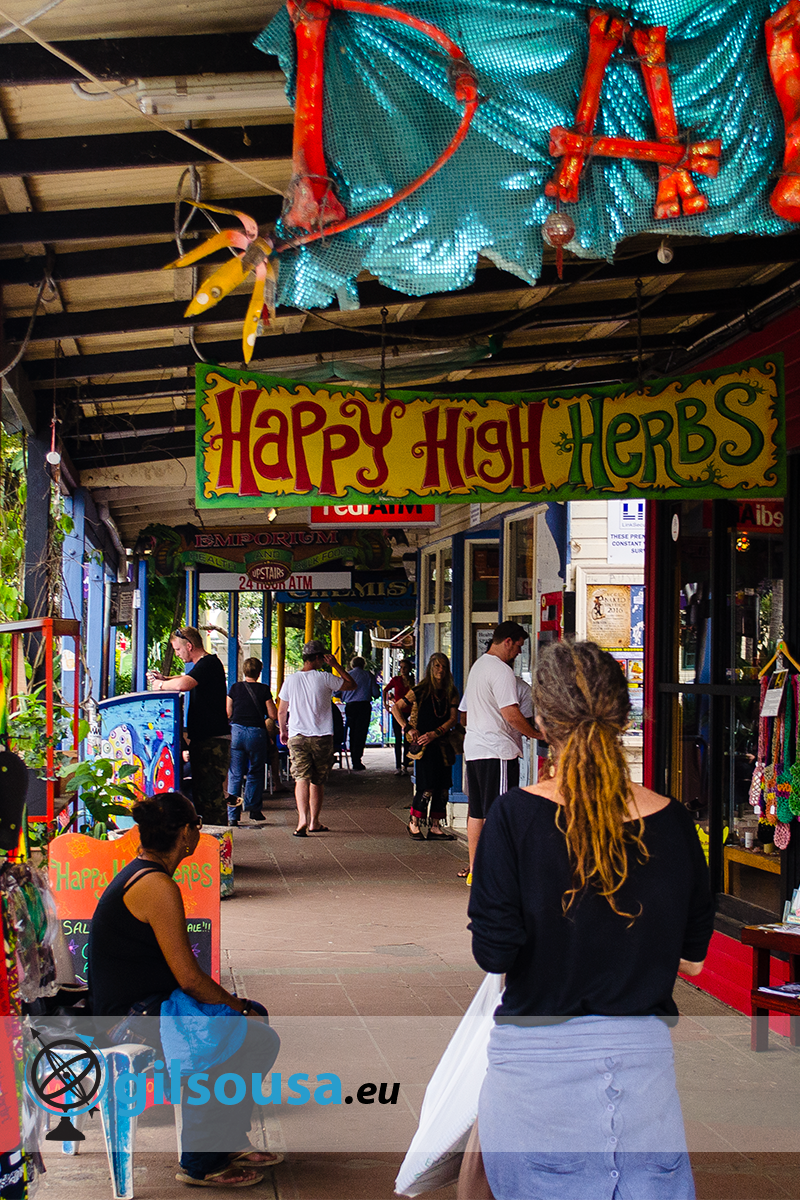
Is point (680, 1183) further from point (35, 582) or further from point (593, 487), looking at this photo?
point (35, 582)

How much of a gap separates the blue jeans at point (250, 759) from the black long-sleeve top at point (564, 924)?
32.5ft

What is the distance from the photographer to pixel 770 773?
5.41 m

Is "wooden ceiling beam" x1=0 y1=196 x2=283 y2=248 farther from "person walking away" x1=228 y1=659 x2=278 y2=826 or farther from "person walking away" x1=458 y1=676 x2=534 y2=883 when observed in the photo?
"person walking away" x1=228 y1=659 x2=278 y2=826

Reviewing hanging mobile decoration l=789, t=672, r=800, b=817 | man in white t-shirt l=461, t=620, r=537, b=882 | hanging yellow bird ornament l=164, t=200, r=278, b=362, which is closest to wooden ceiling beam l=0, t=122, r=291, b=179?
hanging yellow bird ornament l=164, t=200, r=278, b=362

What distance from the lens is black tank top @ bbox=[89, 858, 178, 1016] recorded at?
12.2ft

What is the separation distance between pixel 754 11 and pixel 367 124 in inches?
38.8

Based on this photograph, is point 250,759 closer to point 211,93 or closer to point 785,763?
point 785,763

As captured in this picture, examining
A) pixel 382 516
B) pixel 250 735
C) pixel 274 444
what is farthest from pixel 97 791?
pixel 250 735

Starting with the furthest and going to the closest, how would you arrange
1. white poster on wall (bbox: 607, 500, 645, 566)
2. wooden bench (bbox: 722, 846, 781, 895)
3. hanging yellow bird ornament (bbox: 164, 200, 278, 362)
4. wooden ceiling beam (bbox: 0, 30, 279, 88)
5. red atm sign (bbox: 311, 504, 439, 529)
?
red atm sign (bbox: 311, 504, 439, 529) < white poster on wall (bbox: 607, 500, 645, 566) < wooden bench (bbox: 722, 846, 781, 895) < wooden ceiling beam (bbox: 0, 30, 279, 88) < hanging yellow bird ornament (bbox: 164, 200, 278, 362)

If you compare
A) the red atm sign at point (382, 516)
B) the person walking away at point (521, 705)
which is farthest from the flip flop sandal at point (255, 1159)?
the red atm sign at point (382, 516)

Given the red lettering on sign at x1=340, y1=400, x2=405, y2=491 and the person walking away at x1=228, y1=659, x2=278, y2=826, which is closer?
the red lettering on sign at x1=340, y1=400, x2=405, y2=491

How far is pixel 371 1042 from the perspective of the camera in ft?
16.6

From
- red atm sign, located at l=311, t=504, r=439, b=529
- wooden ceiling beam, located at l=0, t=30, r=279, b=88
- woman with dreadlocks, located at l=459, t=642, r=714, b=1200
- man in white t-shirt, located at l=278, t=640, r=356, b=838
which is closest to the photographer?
woman with dreadlocks, located at l=459, t=642, r=714, b=1200

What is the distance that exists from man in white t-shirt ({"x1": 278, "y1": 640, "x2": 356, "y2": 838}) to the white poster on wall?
372cm
